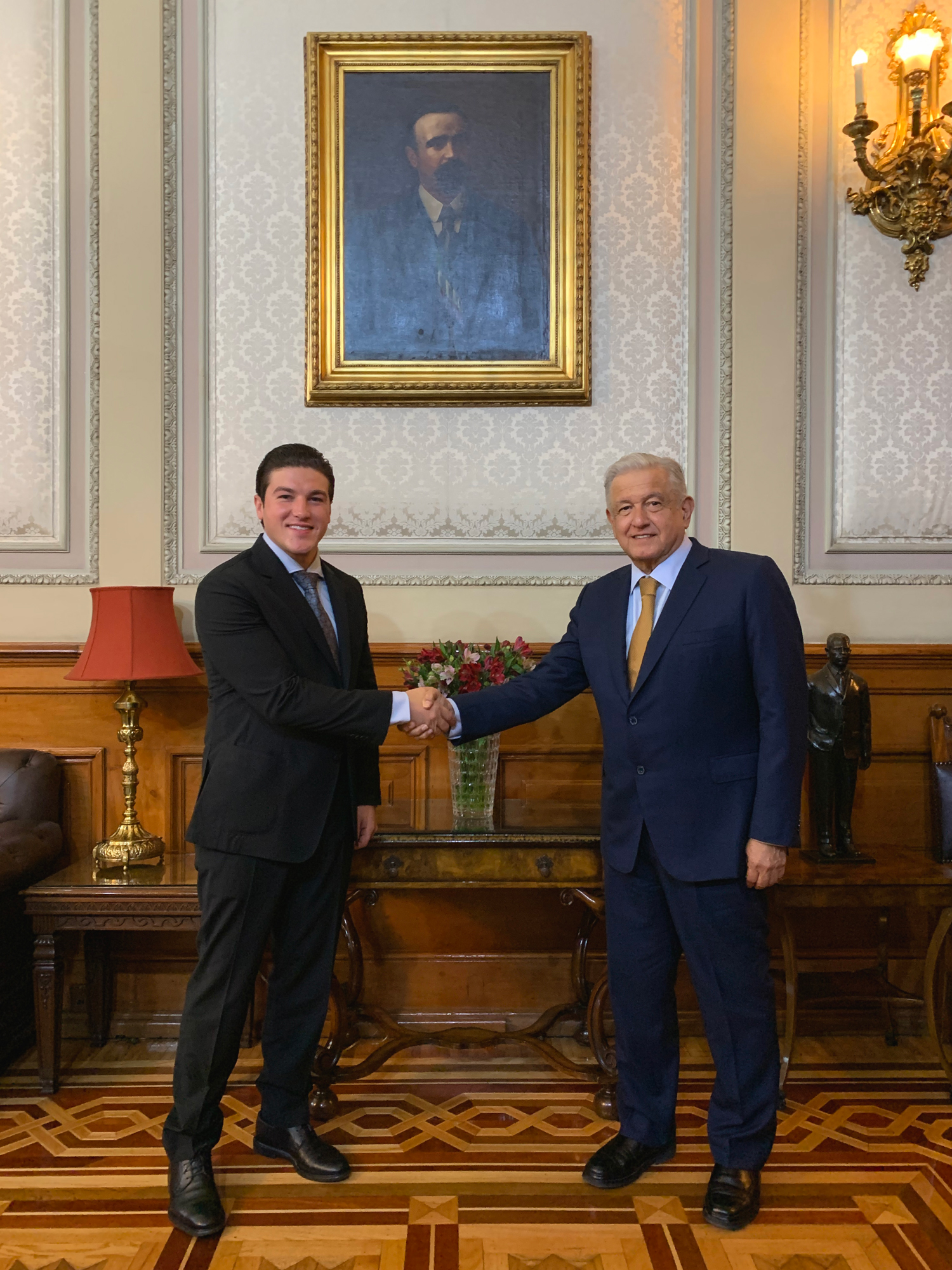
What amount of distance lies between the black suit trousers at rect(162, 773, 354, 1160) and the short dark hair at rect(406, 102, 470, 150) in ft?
8.13

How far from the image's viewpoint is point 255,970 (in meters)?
2.48

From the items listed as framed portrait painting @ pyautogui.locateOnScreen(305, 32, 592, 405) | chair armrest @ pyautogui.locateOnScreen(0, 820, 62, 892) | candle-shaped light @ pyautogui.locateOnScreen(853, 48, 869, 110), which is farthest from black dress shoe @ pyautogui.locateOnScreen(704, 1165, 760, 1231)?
candle-shaped light @ pyautogui.locateOnScreen(853, 48, 869, 110)

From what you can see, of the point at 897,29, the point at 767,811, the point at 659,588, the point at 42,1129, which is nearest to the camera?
the point at 767,811

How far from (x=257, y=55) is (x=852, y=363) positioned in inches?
99.5

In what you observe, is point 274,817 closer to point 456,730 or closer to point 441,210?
point 456,730

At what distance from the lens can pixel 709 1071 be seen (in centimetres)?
327

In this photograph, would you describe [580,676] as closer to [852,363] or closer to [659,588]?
[659,588]

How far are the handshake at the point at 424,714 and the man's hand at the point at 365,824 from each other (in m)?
0.32

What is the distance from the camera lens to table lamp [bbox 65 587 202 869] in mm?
3252

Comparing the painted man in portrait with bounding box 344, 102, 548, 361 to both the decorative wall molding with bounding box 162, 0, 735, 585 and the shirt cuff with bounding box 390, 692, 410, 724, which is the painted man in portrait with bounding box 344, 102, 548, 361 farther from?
the shirt cuff with bounding box 390, 692, 410, 724

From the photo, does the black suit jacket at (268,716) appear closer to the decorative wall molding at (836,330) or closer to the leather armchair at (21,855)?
the leather armchair at (21,855)

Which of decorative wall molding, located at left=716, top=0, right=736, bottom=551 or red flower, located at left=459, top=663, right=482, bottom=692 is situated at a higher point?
decorative wall molding, located at left=716, top=0, right=736, bottom=551

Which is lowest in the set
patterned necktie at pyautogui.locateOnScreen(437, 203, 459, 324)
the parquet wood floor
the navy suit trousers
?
the parquet wood floor

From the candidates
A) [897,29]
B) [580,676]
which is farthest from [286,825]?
[897,29]
